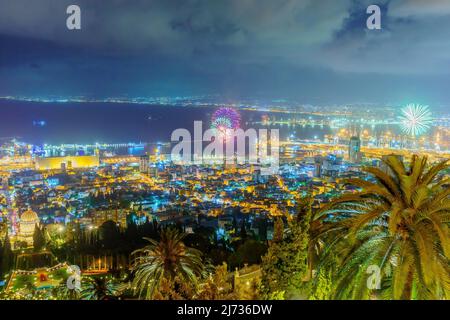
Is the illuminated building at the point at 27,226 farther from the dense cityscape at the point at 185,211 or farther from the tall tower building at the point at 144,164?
the tall tower building at the point at 144,164

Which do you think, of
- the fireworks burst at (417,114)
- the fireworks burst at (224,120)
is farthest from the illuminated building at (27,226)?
the fireworks burst at (417,114)

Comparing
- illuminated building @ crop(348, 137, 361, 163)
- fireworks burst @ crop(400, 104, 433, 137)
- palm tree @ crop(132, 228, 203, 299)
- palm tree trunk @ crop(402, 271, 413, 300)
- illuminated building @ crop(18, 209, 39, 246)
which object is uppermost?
fireworks burst @ crop(400, 104, 433, 137)

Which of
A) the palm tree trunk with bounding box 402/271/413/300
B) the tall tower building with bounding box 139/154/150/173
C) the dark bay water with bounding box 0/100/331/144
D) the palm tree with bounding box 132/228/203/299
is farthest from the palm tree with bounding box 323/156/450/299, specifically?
the tall tower building with bounding box 139/154/150/173

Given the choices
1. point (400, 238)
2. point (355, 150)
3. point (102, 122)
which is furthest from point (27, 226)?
point (102, 122)

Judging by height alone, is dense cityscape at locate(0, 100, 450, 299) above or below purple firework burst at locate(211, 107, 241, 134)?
below

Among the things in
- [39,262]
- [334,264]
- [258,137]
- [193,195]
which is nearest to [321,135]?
[258,137]

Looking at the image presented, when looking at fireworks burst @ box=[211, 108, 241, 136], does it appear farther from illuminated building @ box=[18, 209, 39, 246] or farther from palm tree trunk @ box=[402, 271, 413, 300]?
palm tree trunk @ box=[402, 271, 413, 300]
